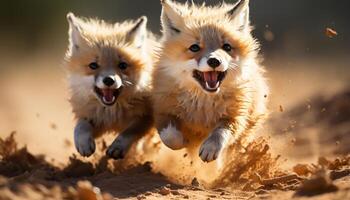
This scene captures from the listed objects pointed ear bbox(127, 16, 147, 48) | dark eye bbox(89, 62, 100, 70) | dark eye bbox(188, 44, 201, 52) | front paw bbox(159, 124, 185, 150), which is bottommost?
front paw bbox(159, 124, 185, 150)

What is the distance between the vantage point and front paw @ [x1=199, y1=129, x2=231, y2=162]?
7.30 meters

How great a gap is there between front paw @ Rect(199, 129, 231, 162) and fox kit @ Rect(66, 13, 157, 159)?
3.26 feet

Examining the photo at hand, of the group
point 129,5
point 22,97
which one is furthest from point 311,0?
point 22,97

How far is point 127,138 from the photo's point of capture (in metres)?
7.99

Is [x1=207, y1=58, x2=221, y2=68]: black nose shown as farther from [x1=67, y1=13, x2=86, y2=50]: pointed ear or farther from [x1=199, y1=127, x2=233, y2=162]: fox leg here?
[x1=67, y1=13, x2=86, y2=50]: pointed ear

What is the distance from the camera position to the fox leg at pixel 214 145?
7305 mm

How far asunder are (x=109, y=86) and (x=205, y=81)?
1.08m

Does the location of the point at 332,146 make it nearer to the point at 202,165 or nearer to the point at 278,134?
the point at 278,134

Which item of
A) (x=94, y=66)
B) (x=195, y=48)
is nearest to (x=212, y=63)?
Result: (x=195, y=48)

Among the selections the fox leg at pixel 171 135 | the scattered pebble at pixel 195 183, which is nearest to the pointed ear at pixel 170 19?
the fox leg at pixel 171 135

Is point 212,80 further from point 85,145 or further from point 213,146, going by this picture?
point 85,145

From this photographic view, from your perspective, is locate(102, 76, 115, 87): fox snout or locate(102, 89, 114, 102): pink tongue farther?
locate(102, 89, 114, 102): pink tongue

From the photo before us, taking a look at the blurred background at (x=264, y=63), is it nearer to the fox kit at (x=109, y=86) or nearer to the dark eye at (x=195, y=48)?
the fox kit at (x=109, y=86)

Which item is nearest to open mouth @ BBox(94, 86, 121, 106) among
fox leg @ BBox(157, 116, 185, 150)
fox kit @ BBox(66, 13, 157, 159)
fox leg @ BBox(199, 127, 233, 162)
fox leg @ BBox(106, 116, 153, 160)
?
fox kit @ BBox(66, 13, 157, 159)
